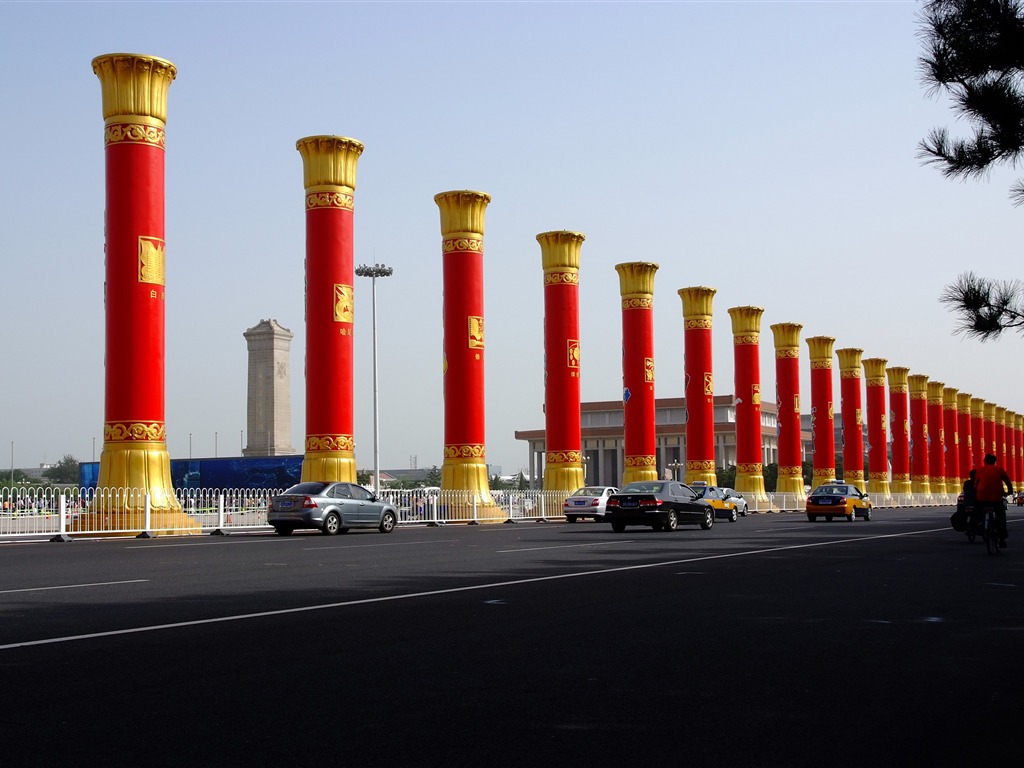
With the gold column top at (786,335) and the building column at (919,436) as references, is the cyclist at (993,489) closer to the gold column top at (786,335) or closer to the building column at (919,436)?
the gold column top at (786,335)

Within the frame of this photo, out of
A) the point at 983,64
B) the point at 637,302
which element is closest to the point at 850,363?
the point at 637,302

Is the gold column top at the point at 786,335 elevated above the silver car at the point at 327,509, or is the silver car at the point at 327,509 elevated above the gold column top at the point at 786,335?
the gold column top at the point at 786,335

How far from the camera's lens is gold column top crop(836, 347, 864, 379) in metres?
86.1

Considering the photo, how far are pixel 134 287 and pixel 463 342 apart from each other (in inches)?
627

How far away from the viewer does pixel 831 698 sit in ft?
23.8

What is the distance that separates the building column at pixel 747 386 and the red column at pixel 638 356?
40.9 feet

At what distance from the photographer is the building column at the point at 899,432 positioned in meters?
99.6

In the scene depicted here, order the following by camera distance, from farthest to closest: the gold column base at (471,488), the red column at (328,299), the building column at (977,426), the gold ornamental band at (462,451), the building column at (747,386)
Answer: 1. the building column at (977,426)
2. the building column at (747,386)
3. the gold ornamental band at (462,451)
4. the gold column base at (471,488)
5. the red column at (328,299)

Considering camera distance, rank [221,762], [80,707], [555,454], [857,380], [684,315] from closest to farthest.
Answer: [221,762] → [80,707] → [555,454] → [684,315] → [857,380]

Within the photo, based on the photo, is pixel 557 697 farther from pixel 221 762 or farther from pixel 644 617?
pixel 644 617

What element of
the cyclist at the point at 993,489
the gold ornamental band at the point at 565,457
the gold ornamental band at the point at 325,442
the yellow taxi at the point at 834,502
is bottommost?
the yellow taxi at the point at 834,502

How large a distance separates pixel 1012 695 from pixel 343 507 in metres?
25.9

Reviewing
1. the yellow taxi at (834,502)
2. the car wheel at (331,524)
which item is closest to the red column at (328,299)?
the car wheel at (331,524)

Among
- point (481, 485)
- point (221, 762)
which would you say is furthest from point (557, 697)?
point (481, 485)
